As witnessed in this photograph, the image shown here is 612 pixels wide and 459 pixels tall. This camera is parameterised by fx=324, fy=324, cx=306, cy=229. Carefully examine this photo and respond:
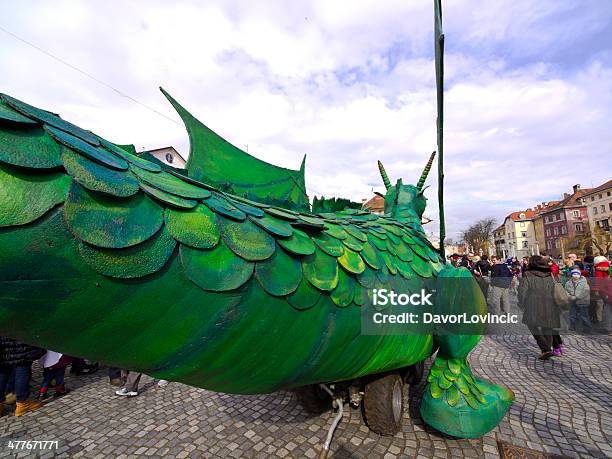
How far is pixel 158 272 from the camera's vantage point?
786 mm

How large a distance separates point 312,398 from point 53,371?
130 inches

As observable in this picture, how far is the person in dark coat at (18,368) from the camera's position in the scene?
351 centimetres


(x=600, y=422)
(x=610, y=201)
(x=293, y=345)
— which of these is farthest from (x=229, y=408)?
(x=610, y=201)

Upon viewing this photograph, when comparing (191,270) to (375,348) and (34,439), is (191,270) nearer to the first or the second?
(375,348)

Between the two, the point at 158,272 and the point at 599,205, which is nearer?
the point at 158,272

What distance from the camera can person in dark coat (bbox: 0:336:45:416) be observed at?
3506 millimetres

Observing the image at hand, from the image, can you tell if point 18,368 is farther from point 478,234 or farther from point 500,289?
point 478,234

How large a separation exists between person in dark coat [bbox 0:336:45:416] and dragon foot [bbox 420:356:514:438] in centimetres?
412

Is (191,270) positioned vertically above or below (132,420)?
above

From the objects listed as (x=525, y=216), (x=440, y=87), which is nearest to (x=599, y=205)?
(x=525, y=216)

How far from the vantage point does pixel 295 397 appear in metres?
3.53

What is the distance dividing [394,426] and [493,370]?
2.44 m

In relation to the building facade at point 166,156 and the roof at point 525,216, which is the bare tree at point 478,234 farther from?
the building facade at point 166,156

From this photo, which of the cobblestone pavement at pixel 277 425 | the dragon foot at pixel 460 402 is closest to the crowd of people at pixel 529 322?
the cobblestone pavement at pixel 277 425
